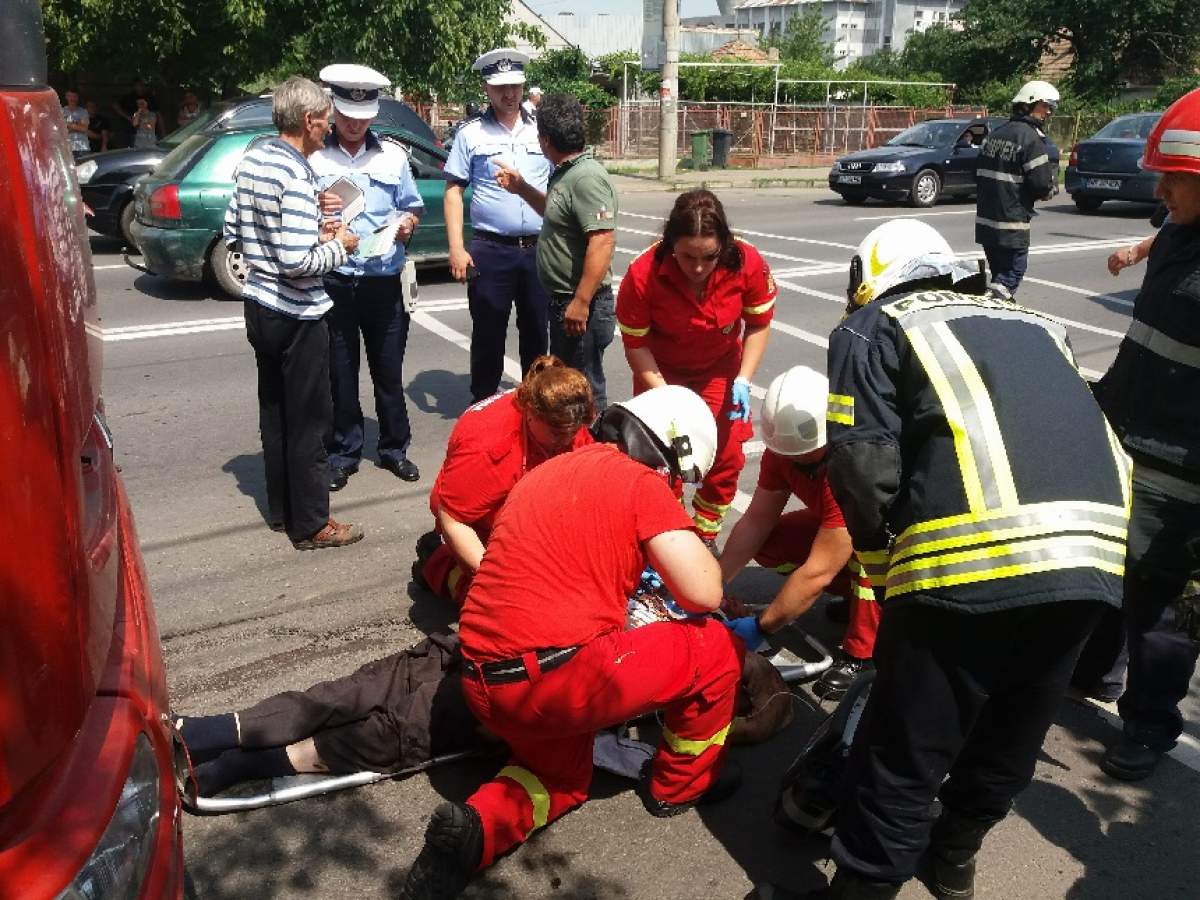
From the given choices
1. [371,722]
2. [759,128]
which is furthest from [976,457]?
[759,128]

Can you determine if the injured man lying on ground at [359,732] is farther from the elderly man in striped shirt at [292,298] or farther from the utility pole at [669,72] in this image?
the utility pole at [669,72]

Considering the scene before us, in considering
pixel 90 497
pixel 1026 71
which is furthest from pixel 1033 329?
pixel 1026 71

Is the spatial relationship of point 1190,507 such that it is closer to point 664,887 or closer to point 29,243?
point 664,887

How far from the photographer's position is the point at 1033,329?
240 centimetres

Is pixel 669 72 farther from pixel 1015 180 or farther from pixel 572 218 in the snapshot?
pixel 572 218

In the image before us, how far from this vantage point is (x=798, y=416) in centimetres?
347

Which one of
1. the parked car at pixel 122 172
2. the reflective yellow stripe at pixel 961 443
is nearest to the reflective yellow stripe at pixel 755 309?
the reflective yellow stripe at pixel 961 443

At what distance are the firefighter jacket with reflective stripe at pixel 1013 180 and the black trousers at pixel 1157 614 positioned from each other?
18.9ft

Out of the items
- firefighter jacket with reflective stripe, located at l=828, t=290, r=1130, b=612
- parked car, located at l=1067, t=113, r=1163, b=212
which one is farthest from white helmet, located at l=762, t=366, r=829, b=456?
parked car, located at l=1067, t=113, r=1163, b=212

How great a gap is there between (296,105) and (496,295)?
1.77 meters

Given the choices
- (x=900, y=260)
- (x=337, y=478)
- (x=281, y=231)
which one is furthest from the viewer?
(x=337, y=478)

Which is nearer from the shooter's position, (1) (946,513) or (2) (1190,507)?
(1) (946,513)

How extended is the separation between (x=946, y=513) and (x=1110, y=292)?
384 inches

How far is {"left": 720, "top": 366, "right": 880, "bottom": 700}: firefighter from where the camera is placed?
329 cm
